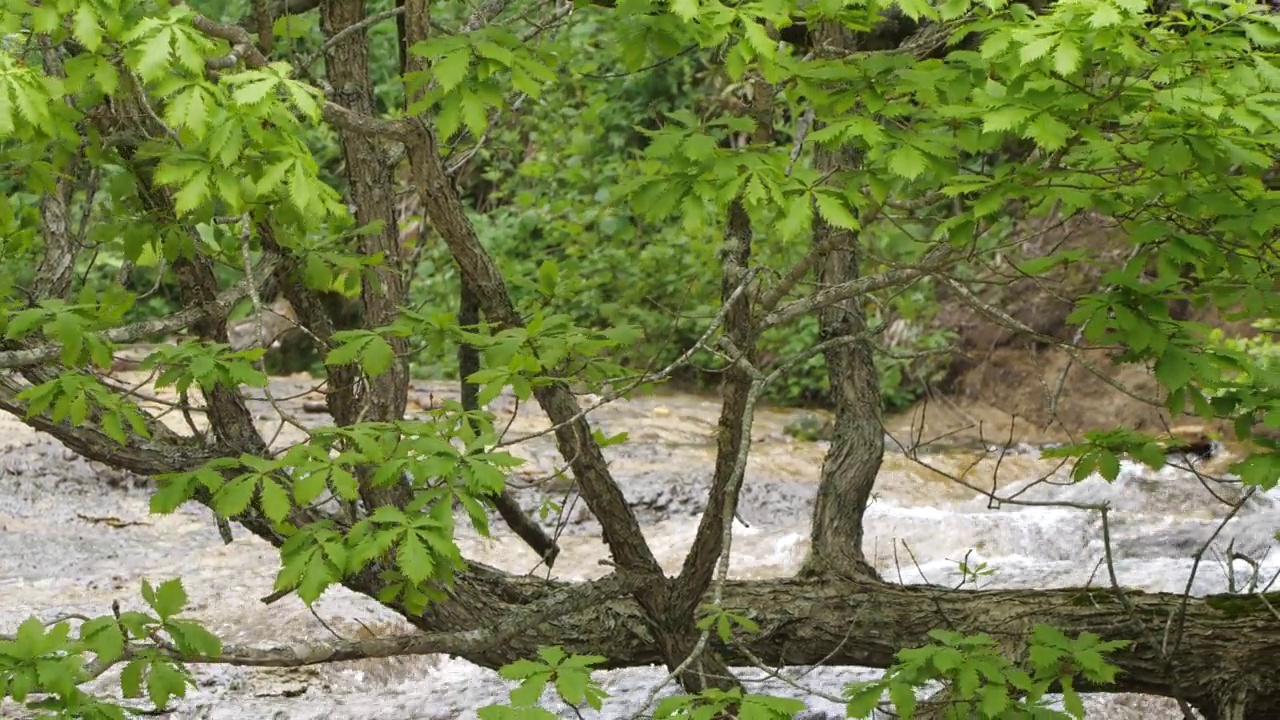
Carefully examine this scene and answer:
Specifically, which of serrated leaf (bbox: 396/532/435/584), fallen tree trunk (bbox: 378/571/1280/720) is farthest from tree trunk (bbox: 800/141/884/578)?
serrated leaf (bbox: 396/532/435/584)

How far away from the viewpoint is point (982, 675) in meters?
2.93

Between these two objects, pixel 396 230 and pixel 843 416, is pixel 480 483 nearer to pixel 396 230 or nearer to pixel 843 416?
pixel 396 230

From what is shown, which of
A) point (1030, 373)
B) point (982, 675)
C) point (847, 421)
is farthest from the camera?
point (1030, 373)

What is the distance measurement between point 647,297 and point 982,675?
1217 millimetres

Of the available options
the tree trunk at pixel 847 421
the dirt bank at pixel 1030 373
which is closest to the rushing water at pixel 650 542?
the tree trunk at pixel 847 421

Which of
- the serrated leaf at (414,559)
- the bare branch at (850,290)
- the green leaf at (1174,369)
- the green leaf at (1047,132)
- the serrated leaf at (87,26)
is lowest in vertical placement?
the serrated leaf at (414,559)

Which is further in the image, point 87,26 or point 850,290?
point 850,290

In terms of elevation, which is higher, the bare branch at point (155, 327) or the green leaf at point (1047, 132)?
the green leaf at point (1047, 132)

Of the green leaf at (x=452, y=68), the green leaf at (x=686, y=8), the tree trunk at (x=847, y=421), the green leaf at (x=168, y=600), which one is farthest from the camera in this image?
the tree trunk at (x=847, y=421)

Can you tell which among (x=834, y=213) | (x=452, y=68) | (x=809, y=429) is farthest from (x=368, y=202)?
(x=809, y=429)

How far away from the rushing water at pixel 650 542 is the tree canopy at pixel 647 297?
2.51 ft

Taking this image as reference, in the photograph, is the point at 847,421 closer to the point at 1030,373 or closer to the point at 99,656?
the point at 99,656

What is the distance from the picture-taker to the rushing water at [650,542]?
4.51 m

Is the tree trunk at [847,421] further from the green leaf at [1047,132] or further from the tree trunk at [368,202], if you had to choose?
the green leaf at [1047,132]
